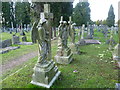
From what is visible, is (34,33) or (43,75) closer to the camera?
(43,75)

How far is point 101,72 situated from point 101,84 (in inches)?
54.3

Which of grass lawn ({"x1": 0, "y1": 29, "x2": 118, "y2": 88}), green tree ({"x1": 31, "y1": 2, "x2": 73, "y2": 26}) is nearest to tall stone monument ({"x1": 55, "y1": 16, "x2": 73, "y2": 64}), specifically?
grass lawn ({"x1": 0, "y1": 29, "x2": 118, "y2": 88})

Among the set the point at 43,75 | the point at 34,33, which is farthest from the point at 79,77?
the point at 34,33

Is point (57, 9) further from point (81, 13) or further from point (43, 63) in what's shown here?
point (81, 13)

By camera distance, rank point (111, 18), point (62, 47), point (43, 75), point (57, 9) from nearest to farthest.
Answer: point (43, 75), point (62, 47), point (57, 9), point (111, 18)

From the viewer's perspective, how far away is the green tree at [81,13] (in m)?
31.8

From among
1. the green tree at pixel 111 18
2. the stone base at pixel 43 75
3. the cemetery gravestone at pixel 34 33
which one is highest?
the green tree at pixel 111 18

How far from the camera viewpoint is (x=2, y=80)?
5770mm

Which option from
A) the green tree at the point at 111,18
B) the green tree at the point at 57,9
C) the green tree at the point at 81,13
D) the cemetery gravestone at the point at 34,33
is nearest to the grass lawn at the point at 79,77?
the cemetery gravestone at the point at 34,33

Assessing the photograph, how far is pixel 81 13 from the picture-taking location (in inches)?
1324

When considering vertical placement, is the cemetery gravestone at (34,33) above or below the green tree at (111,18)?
below

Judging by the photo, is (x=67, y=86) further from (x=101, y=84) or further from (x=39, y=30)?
(x=39, y=30)

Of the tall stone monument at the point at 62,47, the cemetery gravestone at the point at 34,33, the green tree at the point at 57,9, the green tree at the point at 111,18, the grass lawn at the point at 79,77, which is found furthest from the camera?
the green tree at the point at 111,18

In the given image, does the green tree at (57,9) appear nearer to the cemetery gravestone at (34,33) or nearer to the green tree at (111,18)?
the cemetery gravestone at (34,33)
